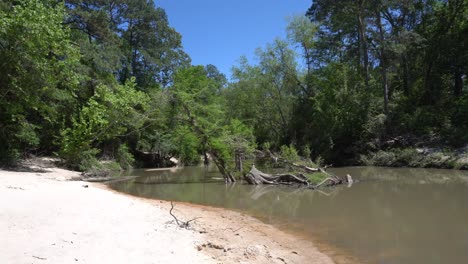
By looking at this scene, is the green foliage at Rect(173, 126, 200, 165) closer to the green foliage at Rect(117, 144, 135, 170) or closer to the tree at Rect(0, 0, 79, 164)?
the green foliage at Rect(117, 144, 135, 170)

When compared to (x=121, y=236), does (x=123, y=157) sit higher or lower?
higher

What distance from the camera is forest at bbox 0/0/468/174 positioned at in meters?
19.5

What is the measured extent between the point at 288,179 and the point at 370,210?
7078mm

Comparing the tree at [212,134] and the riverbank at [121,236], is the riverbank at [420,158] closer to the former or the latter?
the tree at [212,134]

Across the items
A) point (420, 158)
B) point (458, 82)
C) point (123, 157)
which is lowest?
point (420, 158)

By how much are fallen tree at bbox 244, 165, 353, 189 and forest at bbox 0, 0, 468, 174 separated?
1.81 metres

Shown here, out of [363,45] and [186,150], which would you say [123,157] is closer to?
[186,150]

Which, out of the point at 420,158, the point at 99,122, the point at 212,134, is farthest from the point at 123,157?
the point at 420,158

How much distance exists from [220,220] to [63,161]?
16260mm

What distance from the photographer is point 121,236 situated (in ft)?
22.7

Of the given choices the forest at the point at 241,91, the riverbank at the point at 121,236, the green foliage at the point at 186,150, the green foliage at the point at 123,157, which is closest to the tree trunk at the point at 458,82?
the forest at the point at 241,91

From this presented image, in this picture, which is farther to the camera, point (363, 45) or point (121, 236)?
point (363, 45)

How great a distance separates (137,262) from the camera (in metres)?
5.53

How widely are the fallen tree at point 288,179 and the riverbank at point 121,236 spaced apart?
7.67 meters
